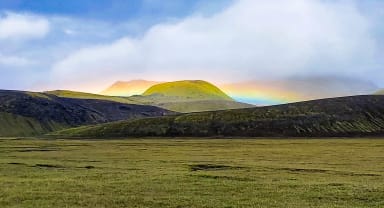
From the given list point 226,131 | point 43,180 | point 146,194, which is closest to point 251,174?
point 146,194

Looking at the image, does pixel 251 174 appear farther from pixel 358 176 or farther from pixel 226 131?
pixel 226 131

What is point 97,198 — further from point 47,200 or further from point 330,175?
point 330,175

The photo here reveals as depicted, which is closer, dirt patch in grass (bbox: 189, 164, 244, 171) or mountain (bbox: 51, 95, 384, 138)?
dirt patch in grass (bbox: 189, 164, 244, 171)

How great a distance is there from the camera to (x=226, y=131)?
186 metres

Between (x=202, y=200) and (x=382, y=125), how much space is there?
595 ft

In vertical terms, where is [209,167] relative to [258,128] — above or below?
below

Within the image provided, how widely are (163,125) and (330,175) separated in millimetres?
156597

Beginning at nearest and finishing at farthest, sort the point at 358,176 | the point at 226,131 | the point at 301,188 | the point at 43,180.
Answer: the point at 301,188 → the point at 43,180 → the point at 358,176 → the point at 226,131

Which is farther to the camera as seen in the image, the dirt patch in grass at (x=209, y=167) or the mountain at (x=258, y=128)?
the mountain at (x=258, y=128)

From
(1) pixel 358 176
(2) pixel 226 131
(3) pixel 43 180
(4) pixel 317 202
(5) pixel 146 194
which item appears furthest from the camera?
(2) pixel 226 131

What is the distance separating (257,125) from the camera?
192 m

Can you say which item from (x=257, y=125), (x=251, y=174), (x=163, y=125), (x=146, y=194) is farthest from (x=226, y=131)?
(x=146, y=194)

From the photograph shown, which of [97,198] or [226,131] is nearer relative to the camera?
[97,198]

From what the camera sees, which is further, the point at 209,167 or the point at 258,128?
the point at 258,128
